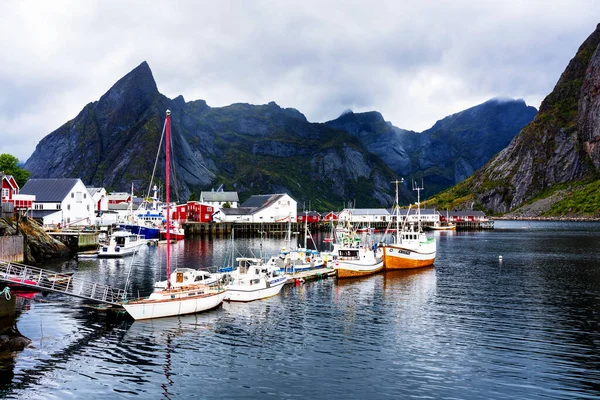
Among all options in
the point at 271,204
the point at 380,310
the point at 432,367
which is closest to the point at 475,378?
the point at 432,367

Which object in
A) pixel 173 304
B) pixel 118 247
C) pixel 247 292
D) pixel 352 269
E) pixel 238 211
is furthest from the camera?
pixel 238 211

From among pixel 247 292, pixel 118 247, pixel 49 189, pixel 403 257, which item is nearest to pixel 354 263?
pixel 403 257

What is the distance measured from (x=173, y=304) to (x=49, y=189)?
85635 mm

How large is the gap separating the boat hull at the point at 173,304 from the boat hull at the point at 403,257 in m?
34.2

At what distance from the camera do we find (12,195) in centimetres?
8956

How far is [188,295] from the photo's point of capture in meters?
40.1

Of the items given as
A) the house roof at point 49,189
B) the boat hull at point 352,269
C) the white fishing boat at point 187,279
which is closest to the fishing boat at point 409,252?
the boat hull at point 352,269

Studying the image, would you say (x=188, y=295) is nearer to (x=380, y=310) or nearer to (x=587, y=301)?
(x=380, y=310)

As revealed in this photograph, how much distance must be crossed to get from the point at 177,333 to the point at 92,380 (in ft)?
30.6

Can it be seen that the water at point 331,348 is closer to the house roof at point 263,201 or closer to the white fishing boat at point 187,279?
the white fishing boat at point 187,279

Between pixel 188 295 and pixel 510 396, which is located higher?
pixel 188 295

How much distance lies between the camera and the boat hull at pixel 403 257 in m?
70.2

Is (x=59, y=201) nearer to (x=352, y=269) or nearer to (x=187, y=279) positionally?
(x=187, y=279)

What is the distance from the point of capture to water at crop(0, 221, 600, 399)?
24844 millimetres
